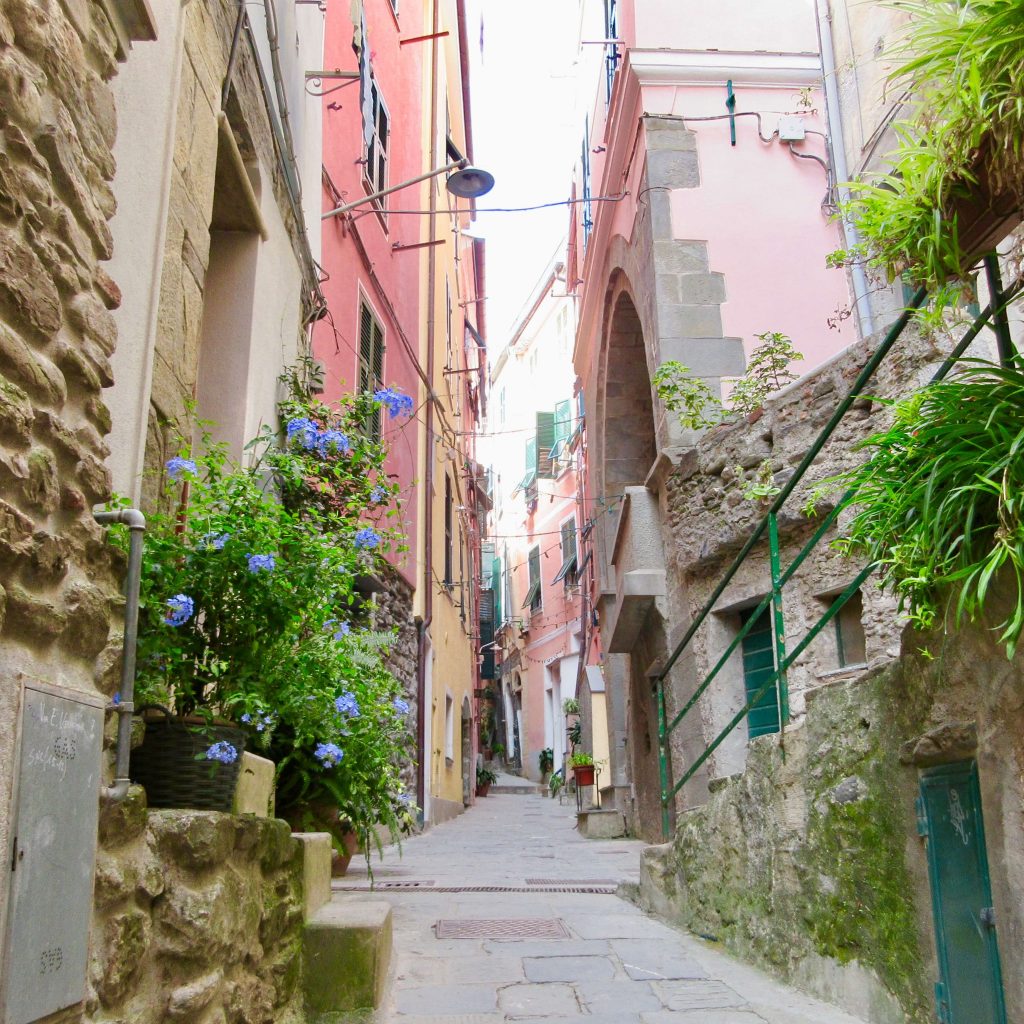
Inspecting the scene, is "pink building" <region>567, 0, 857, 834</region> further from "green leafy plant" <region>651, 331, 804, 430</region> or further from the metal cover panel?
the metal cover panel

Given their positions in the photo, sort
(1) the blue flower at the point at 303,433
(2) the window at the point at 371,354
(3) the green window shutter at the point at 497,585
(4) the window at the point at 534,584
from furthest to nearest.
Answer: (3) the green window shutter at the point at 497,585, (4) the window at the point at 534,584, (2) the window at the point at 371,354, (1) the blue flower at the point at 303,433

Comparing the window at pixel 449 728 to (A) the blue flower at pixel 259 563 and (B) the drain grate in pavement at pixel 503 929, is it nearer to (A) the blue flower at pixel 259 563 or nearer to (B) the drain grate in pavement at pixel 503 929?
(B) the drain grate in pavement at pixel 503 929

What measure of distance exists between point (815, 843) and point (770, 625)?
135 inches

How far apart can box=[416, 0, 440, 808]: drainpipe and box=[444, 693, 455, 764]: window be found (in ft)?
7.55

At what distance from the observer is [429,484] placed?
13344mm

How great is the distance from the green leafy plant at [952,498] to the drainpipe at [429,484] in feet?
31.7

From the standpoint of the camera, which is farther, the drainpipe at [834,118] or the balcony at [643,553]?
the balcony at [643,553]

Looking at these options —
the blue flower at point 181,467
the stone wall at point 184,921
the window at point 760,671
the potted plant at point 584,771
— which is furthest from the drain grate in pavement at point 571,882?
the potted plant at point 584,771

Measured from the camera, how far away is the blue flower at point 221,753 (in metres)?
2.72

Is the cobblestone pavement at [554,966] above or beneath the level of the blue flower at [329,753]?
beneath

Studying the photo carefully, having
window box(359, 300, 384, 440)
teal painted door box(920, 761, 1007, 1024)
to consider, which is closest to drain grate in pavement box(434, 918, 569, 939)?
teal painted door box(920, 761, 1007, 1024)

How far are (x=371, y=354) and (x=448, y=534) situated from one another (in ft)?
21.6

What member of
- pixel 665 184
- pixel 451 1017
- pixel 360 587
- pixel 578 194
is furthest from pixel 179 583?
pixel 578 194

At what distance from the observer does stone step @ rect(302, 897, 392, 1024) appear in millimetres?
3281
